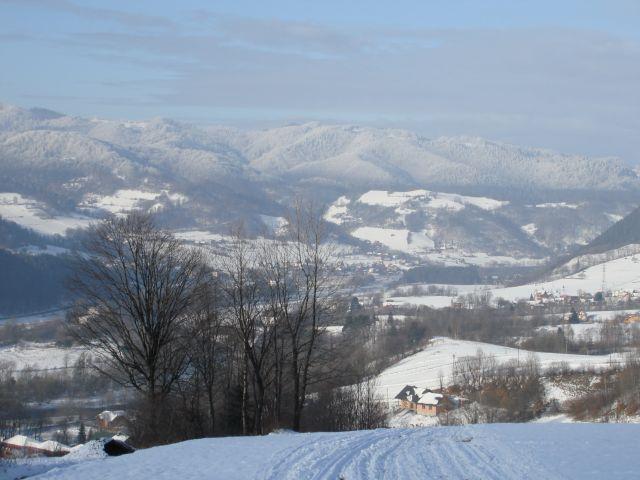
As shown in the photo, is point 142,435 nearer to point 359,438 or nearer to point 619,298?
point 359,438

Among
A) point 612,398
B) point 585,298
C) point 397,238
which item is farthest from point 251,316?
point 397,238

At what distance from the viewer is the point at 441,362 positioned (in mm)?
53406

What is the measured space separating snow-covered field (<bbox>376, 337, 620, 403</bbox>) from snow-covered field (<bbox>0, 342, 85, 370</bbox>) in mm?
19254

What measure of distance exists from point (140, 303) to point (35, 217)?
127 meters

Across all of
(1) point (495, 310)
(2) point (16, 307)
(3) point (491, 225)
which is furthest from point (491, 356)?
(3) point (491, 225)

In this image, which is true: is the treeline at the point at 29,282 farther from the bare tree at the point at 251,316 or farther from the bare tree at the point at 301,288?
the bare tree at the point at 301,288

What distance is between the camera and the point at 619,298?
90.9 meters

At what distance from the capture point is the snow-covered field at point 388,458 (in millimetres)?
10578

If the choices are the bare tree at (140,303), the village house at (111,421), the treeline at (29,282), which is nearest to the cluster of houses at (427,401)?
the village house at (111,421)

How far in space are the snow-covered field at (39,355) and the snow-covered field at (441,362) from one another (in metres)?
19.3

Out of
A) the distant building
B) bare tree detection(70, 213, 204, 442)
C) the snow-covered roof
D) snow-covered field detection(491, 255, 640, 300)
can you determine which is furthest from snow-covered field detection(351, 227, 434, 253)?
bare tree detection(70, 213, 204, 442)

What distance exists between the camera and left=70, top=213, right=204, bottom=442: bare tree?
1848 cm

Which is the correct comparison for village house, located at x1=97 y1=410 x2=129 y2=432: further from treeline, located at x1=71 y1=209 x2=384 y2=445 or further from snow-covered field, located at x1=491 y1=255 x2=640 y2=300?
snow-covered field, located at x1=491 y1=255 x2=640 y2=300

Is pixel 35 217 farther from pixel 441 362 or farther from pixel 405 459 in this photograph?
pixel 405 459
